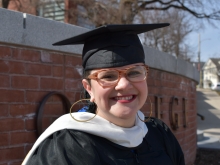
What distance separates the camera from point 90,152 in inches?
62.4

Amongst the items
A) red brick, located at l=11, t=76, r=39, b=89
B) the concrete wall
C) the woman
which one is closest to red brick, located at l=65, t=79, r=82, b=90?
the concrete wall

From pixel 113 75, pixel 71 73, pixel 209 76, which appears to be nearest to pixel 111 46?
pixel 113 75

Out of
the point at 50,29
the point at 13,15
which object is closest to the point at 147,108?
the point at 50,29

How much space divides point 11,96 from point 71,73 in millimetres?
679

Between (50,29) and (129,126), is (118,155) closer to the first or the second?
(129,126)

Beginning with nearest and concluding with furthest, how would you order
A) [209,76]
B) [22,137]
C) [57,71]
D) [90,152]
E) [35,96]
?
[90,152] → [22,137] → [35,96] → [57,71] → [209,76]

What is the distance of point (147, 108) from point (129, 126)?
89.7 inches

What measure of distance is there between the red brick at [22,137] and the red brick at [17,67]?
453mm

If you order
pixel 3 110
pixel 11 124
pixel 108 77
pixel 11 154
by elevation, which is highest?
pixel 108 77

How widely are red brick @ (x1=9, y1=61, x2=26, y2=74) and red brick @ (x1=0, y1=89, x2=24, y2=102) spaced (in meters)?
0.15

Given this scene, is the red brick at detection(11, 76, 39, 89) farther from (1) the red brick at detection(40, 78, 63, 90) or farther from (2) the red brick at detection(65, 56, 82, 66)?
(2) the red brick at detection(65, 56, 82, 66)

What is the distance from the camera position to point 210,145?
320 inches

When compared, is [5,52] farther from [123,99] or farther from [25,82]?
[123,99]

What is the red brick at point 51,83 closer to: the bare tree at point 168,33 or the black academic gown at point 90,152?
the black academic gown at point 90,152
